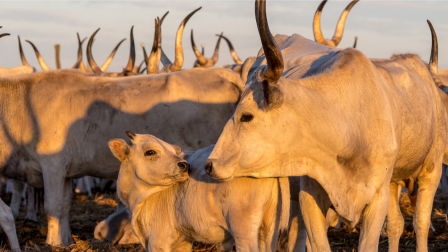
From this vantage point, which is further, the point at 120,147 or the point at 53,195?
the point at 53,195

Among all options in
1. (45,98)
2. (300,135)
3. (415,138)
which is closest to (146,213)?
(300,135)

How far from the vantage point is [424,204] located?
6.27 m

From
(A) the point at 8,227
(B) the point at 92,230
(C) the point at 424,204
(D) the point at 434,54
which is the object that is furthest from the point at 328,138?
(B) the point at 92,230

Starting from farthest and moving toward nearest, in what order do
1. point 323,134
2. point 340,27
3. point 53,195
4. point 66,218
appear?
point 340,27
point 66,218
point 53,195
point 323,134

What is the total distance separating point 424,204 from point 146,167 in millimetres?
3288

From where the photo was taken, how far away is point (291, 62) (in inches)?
224

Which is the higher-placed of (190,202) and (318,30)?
(318,30)

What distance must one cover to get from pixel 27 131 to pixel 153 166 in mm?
3303

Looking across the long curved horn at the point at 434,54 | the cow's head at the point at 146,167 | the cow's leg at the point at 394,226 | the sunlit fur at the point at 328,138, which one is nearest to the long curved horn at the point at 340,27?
the long curved horn at the point at 434,54

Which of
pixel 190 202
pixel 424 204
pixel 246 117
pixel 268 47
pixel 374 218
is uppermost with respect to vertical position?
pixel 268 47

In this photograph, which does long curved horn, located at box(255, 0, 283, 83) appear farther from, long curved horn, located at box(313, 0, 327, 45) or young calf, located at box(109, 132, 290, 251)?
long curved horn, located at box(313, 0, 327, 45)

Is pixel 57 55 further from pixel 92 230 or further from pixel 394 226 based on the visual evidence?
pixel 394 226

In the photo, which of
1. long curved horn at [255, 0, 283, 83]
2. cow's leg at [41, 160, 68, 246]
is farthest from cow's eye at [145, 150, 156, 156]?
cow's leg at [41, 160, 68, 246]

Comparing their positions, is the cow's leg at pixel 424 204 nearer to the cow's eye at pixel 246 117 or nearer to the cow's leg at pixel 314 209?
the cow's leg at pixel 314 209
